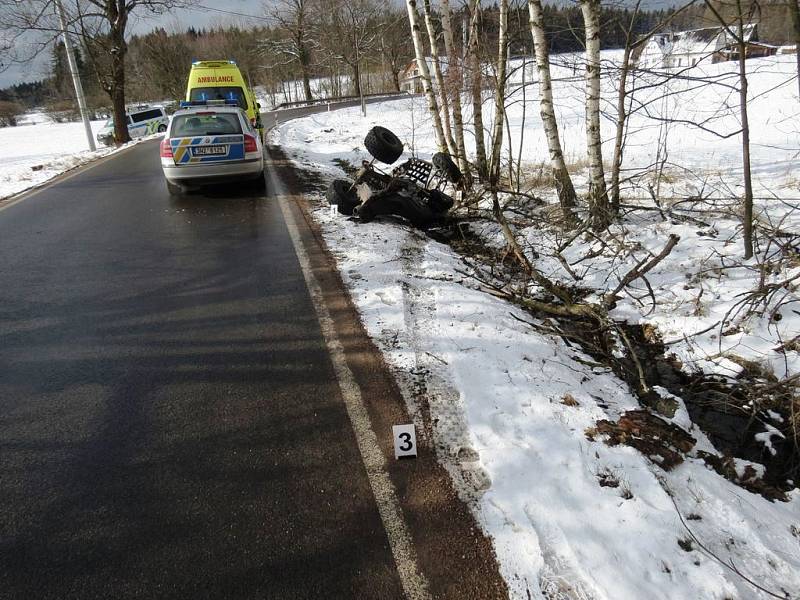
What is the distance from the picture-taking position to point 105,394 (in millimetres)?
3260

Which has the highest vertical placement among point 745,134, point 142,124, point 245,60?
point 245,60

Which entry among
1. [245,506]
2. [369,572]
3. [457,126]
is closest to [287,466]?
[245,506]

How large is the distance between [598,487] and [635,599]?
59cm

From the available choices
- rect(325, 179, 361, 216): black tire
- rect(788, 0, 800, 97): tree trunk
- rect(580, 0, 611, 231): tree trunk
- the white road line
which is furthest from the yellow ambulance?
rect(788, 0, 800, 97): tree trunk

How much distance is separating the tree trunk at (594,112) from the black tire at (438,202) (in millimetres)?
2143

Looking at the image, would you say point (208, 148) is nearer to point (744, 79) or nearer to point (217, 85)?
point (744, 79)

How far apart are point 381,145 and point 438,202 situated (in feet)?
4.38

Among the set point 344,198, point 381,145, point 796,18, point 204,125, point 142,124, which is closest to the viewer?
point 796,18

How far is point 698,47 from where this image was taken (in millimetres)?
7574

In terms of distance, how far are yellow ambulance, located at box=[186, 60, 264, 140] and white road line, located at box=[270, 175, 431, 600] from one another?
541 inches

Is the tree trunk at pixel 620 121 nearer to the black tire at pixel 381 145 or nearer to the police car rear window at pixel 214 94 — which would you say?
the black tire at pixel 381 145

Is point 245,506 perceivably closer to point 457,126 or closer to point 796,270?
point 796,270

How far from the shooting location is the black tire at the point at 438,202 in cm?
747

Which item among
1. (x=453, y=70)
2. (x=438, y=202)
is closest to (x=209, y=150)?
(x=438, y=202)
